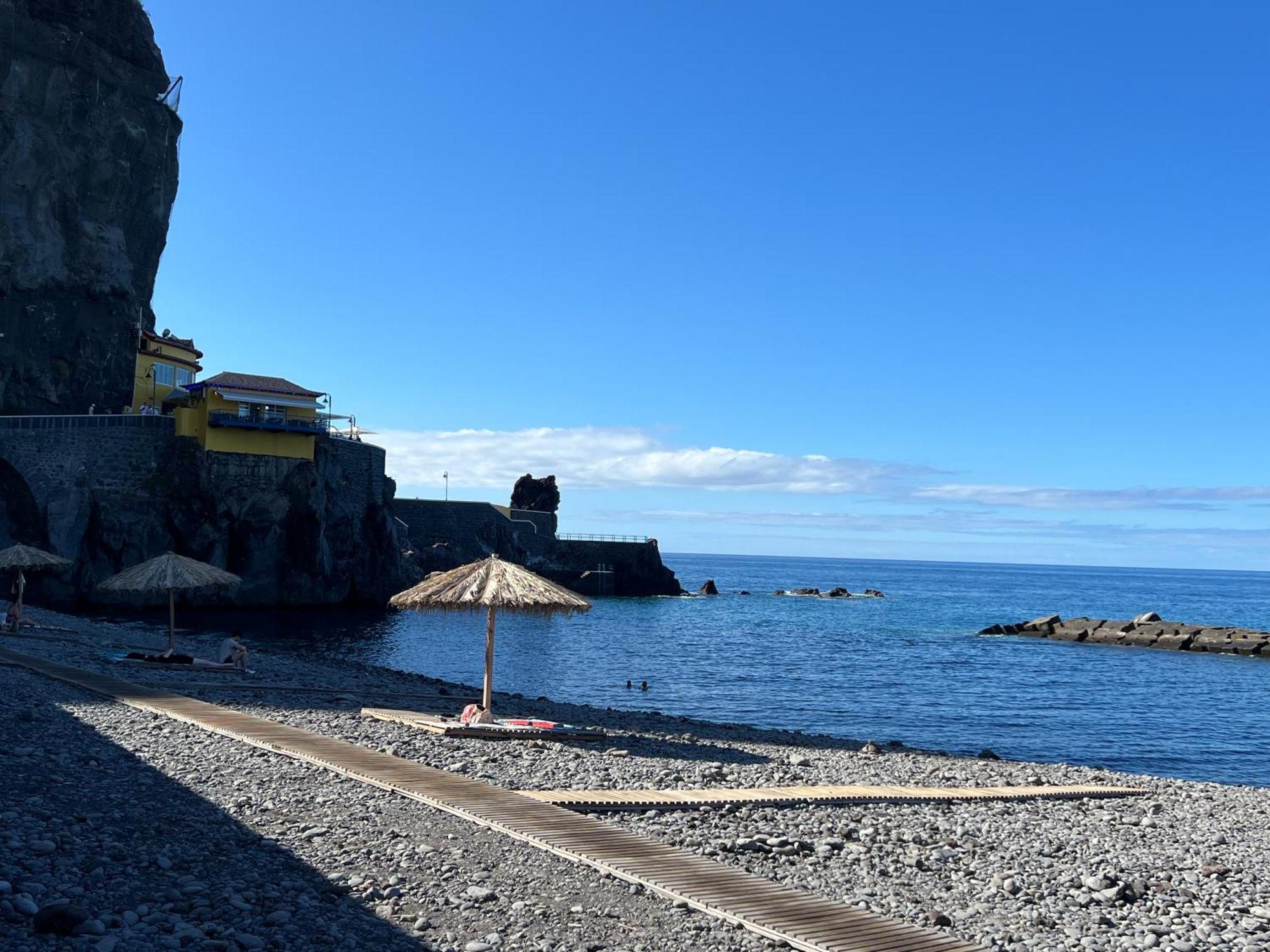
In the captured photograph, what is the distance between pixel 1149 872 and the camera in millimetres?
10992

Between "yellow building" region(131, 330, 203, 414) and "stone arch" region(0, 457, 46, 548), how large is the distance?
10498 mm

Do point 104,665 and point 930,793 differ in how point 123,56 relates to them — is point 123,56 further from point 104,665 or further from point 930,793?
point 930,793

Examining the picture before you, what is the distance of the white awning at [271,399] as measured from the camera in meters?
51.9

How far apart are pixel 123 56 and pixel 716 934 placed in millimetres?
65589

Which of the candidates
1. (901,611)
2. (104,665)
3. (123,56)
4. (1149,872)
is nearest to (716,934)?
(1149,872)

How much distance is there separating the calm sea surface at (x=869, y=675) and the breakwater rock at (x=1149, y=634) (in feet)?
10.0

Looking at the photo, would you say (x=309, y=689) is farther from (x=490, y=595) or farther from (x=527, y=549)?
(x=527, y=549)

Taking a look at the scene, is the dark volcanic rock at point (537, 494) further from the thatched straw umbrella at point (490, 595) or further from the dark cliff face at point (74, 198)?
the thatched straw umbrella at point (490, 595)

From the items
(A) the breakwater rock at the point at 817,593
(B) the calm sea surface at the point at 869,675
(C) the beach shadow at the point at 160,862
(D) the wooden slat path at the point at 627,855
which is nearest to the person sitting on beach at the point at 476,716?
(D) the wooden slat path at the point at 627,855

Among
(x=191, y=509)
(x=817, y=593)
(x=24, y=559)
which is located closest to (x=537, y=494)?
(x=817, y=593)

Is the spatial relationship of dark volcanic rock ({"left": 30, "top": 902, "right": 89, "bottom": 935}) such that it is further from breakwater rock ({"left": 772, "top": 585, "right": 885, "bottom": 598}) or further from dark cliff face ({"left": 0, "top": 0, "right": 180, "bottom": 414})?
breakwater rock ({"left": 772, "top": 585, "right": 885, "bottom": 598})

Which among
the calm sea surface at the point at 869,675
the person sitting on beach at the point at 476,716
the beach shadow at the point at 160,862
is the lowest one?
the calm sea surface at the point at 869,675

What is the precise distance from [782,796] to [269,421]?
4535 centimetres

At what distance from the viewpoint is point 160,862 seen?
8.00m
